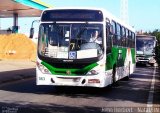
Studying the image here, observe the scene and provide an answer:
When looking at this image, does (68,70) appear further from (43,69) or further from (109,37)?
(109,37)

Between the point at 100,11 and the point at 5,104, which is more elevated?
the point at 100,11

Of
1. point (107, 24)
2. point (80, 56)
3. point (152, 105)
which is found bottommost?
point (152, 105)

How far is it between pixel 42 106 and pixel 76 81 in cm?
302

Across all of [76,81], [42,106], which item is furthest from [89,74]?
[42,106]

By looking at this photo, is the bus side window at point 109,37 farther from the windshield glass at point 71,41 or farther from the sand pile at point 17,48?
the sand pile at point 17,48

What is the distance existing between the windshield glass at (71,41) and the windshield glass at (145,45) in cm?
2701

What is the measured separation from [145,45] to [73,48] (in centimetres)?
2762

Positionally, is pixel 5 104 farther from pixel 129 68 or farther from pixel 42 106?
pixel 129 68

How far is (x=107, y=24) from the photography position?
16.1 metres

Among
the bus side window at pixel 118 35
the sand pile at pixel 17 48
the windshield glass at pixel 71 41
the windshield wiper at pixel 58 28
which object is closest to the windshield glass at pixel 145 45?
the sand pile at pixel 17 48

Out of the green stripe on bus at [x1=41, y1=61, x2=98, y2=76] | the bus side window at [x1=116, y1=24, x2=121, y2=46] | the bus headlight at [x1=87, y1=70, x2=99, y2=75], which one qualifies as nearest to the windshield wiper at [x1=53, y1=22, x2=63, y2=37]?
the green stripe on bus at [x1=41, y1=61, x2=98, y2=76]

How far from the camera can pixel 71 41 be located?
15.5 meters

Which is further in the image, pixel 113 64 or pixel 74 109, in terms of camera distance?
pixel 113 64

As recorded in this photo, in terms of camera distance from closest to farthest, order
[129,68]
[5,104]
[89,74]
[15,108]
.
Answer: [15,108] < [5,104] < [89,74] < [129,68]
